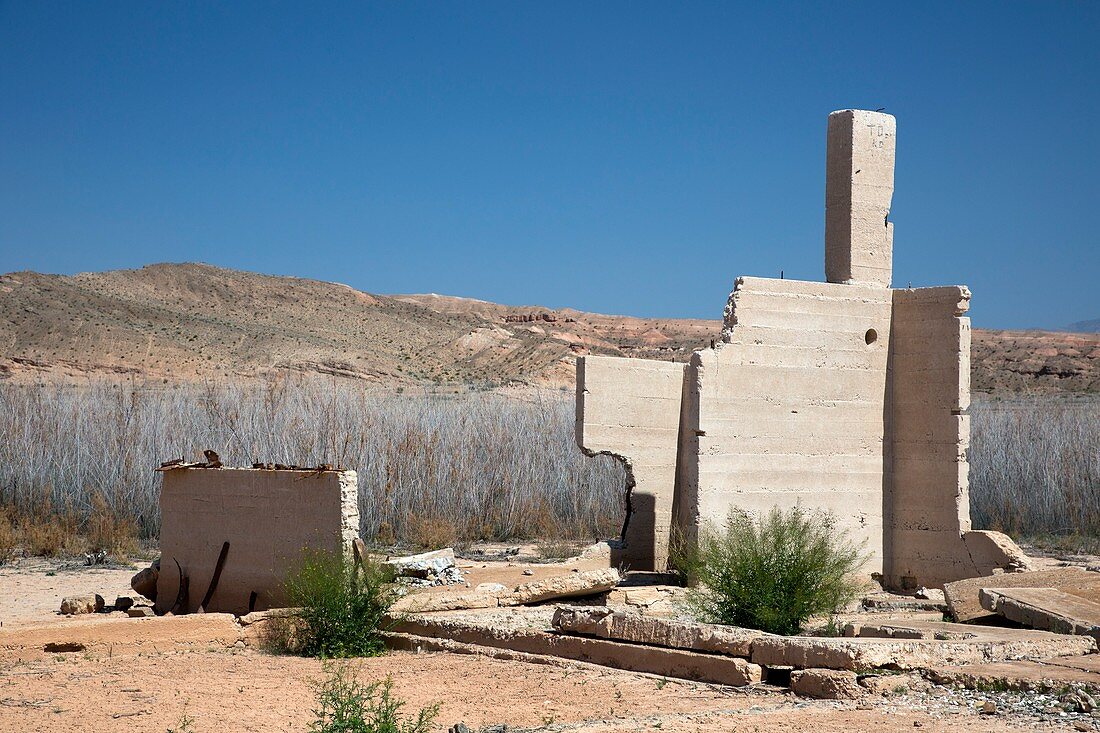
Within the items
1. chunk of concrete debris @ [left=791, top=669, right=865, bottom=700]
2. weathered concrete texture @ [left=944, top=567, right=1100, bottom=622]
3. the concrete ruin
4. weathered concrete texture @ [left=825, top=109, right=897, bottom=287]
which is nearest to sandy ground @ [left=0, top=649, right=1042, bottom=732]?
chunk of concrete debris @ [left=791, top=669, right=865, bottom=700]

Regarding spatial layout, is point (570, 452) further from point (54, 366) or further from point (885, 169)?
point (54, 366)

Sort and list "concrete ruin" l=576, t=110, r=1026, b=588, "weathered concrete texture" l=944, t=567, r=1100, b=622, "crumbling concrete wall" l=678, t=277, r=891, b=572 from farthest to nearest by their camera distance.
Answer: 1. "concrete ruin" l=576, t=110, r=1026, b=588
2. "crumbling concrete wall" l=678, t=277, r=891, b=572
3. "weathered concrete texture" l=944, t=567, r=1100, b=622

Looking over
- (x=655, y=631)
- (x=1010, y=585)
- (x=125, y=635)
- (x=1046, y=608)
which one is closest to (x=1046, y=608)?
(x=1046, y=608)

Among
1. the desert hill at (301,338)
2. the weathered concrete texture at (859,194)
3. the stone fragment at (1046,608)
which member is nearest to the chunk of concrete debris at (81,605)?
the stone fragment at (1046,608)

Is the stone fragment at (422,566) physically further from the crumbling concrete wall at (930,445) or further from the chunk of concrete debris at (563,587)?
the crumbling concrete wall at (930,445)

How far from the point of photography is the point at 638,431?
39.9ft

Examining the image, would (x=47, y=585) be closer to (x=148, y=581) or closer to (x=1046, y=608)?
(x=148, y=581)

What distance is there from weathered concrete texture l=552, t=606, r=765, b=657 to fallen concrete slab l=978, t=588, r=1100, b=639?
2.26 m

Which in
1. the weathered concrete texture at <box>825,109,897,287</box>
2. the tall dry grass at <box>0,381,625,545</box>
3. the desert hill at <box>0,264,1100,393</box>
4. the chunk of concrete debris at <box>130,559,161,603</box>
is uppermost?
the desert hill at <box>0,264,1100,393</box>

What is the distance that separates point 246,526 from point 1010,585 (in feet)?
22.9

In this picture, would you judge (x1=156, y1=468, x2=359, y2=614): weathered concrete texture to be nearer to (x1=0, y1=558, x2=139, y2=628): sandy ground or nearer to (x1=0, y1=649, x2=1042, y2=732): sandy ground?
(x1=0, y1=558, x2=139, y2=628): sandy ground

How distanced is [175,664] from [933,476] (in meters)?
7.82

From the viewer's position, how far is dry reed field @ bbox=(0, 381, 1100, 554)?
1591 cm

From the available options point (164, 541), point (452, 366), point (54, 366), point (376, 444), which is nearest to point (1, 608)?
point (164, 541)
